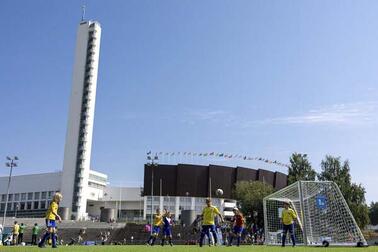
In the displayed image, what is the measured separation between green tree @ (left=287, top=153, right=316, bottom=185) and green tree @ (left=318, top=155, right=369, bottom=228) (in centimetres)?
190

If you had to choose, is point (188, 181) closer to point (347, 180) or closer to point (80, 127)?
point (80, 127)

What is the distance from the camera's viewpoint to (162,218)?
24766 mm

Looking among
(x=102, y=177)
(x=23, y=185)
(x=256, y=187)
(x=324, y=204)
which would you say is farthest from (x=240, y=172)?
(x=324, y=204)

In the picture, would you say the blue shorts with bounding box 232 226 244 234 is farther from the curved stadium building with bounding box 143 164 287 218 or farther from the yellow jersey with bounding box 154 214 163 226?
the curved stadium building with bounding box 143 164 287 218

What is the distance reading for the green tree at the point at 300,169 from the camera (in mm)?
74250

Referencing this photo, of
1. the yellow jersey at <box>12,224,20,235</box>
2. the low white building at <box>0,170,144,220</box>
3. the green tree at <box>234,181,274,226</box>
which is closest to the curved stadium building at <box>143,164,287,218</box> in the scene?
the low white building at <box>0,170,144,220</box>

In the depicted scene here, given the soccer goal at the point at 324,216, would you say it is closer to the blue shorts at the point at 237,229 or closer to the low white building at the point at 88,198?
the blue shorts at the point at 237,229

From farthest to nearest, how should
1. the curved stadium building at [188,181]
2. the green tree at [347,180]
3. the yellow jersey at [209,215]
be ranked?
the curved stadium building at [188,181] < the green tree at [347,180] < the yellow jersey at [209,215]

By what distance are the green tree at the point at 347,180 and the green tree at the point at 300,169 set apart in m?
1.90

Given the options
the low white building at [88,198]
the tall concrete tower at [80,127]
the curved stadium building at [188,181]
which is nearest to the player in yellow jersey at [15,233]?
the curved stadium building at [188,181]

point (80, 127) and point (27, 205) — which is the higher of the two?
point (80, 127)

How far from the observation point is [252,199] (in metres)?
79.9

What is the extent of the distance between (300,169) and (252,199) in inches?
417


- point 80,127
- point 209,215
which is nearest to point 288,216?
point 209,215
